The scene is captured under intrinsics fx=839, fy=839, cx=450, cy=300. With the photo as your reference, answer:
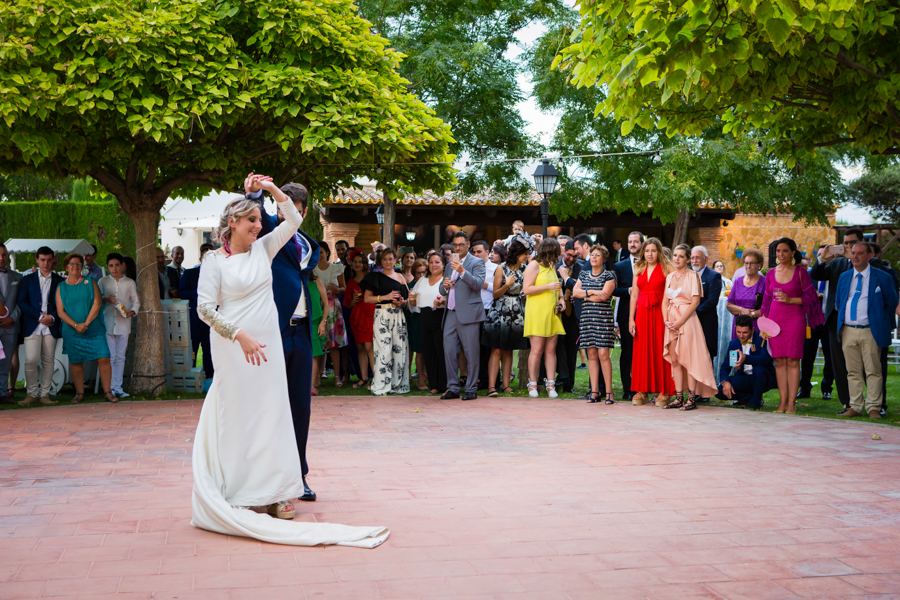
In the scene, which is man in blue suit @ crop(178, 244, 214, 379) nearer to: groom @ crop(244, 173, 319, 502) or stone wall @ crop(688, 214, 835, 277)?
groom @ crop(244, 173, 319, 502)

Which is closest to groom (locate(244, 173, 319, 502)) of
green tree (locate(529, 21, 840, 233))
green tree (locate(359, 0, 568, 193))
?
green tree (locate(359, 0, 568, 193))

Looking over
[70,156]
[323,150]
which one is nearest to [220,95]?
[323,150]

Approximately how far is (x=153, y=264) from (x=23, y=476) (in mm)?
5034

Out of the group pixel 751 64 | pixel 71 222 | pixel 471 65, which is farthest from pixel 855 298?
pixel 71 222

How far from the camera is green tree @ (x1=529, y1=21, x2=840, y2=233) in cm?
2119

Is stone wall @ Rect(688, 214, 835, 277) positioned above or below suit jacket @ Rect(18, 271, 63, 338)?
above

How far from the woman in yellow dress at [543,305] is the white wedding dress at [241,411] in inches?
232

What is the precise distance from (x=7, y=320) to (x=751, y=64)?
8677 millimetres

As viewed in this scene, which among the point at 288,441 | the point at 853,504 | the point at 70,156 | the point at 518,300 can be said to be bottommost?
the point at 853,504

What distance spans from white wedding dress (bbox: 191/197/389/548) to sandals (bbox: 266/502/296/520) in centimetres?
10

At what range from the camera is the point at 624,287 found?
10.6 m

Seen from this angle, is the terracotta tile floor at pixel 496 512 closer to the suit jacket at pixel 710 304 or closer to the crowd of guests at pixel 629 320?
the crowd of guests at pixel 629 320

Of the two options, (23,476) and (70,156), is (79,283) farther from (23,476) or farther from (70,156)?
(23,476)

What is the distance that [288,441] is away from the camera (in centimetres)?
506
